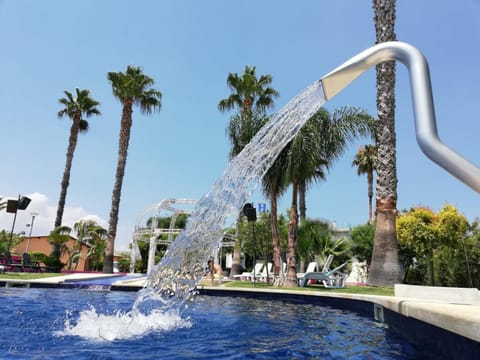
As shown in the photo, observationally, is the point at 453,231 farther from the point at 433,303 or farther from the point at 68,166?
the point at 68,166

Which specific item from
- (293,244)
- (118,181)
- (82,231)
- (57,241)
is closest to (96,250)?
(82,231)

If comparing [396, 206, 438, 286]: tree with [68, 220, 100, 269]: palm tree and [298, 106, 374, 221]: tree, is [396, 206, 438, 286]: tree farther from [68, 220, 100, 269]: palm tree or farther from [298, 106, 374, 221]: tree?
[68, 220, 100, 269]: palm tree

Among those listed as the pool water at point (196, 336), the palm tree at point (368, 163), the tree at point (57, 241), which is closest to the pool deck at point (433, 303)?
the pool water at point (196, 336)

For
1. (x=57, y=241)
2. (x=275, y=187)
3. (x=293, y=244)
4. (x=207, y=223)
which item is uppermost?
(x=275, y=187)

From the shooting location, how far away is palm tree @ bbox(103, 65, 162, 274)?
23.2 meters

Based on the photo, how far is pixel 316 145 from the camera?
14117 mm

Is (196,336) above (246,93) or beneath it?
beneath

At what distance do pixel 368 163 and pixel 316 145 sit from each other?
2520cm

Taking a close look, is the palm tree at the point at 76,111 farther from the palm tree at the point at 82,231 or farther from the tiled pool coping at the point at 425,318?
the tiled pool coping at the point at 425,318

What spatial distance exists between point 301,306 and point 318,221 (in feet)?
59.0

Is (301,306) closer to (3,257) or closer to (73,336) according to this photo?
(73,336)

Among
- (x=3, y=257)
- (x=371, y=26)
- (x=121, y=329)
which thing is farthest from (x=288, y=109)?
(x=3, y=257)

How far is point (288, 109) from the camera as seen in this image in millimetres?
6449

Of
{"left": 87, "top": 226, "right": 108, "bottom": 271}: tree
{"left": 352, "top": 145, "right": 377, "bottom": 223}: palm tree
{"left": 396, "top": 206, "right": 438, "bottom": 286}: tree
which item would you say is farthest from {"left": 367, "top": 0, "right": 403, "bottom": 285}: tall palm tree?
{"left": 87, "top": 226, "right": 108, "bottom": 271}: tree
